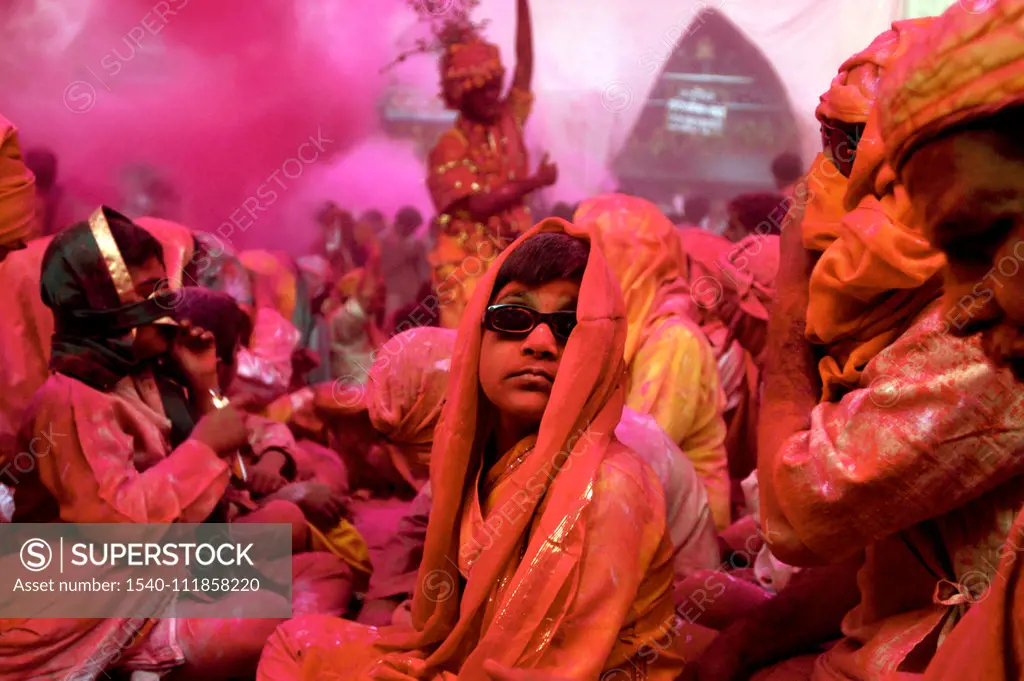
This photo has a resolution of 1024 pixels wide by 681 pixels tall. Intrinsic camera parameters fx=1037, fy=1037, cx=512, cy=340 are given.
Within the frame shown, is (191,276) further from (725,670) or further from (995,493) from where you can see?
(995,493)

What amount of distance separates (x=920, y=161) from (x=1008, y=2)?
203 millimetres

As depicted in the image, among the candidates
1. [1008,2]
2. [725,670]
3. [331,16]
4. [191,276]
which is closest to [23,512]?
[191,276]

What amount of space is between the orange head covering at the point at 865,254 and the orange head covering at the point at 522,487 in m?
0.50

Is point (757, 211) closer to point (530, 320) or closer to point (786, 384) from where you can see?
point (530, 320)

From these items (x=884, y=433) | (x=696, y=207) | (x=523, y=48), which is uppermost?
(x=884, y=433)

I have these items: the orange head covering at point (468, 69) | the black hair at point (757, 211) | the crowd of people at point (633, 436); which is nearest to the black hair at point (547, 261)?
the crowd of people at point (633, 436)

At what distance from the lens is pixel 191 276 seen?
413cm

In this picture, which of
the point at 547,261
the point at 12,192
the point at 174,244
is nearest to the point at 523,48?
the point at 174,244

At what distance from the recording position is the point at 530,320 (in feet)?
7.22

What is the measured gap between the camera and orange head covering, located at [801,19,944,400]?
1.55 m

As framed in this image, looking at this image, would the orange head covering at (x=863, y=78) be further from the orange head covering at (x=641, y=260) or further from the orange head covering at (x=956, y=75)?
the orange head covering at (x=641, y=260)

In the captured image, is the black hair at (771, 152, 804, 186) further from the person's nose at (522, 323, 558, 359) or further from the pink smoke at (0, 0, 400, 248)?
the person's nose at (522, 323, 558, 359)

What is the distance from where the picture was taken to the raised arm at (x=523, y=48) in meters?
7.79

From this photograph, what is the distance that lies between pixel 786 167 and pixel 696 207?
2.48ft
